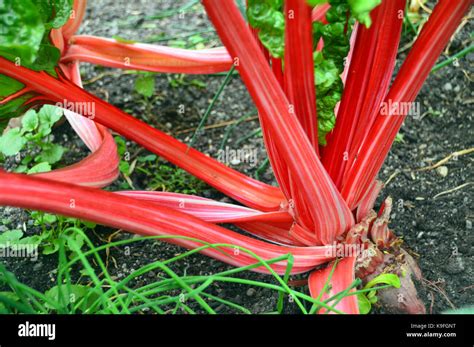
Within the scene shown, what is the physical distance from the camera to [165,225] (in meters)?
1.48

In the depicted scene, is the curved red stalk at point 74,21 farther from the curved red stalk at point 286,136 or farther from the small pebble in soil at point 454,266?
the small pebble in soil at point 454,266

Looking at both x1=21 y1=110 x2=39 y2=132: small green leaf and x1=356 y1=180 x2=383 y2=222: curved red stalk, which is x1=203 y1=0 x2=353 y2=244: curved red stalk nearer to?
x1=356 y1=180 x2=383 y2=222: curved red stalk

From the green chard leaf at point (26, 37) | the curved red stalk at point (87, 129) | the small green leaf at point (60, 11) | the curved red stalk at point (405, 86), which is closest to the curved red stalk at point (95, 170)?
the curved red stalk at point (87, 129)

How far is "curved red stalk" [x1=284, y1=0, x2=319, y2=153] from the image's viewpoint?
1.30 meters

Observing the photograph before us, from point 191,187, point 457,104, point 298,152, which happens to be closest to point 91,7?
point 191,187

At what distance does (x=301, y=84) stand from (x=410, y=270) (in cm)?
51

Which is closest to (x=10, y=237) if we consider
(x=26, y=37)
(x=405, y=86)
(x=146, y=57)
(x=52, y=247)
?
(x=52, y=247)

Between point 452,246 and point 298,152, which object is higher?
point 298,152

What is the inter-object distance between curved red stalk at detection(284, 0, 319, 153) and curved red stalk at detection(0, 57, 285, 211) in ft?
0.88

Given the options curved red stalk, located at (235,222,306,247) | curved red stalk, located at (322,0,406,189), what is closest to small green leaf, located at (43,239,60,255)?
curved red stalk, located at (235,222,306,247)

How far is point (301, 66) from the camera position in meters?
1.38

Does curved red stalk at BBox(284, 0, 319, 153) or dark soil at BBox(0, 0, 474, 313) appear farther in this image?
dark soil at BBox(0, 0, 474, 313)

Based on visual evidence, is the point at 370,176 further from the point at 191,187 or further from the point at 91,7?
the point at 91,7

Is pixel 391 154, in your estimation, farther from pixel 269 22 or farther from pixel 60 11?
pixel 60 11
